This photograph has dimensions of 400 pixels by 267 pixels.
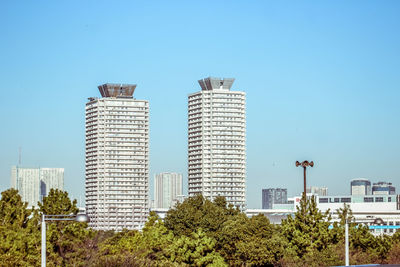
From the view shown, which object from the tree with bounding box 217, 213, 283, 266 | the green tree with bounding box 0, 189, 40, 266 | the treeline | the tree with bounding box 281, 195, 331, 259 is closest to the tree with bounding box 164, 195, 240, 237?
the treeline

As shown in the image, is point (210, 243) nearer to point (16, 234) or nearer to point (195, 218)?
point (195, 218)

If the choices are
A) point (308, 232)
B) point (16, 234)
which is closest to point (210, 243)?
point (308, 232)

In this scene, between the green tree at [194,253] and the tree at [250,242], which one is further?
the tree at [250,242]

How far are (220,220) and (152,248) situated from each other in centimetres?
1208

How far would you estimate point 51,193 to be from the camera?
234 feet

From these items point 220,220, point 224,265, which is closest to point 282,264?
point 224,265

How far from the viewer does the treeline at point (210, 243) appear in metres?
62.7

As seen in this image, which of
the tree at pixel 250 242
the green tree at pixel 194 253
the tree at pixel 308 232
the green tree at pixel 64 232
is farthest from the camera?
the tree at pixel 250 242

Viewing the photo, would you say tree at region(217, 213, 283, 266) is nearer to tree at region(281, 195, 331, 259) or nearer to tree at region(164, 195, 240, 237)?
tree at region(281, 195, 331, 259)

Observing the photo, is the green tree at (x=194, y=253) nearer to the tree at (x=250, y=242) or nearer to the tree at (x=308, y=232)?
the tree at (x=250, y=242)

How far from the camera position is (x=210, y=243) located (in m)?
69.6

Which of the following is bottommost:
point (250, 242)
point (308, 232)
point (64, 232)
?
point (250, 242)

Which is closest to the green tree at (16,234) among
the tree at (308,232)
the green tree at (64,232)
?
the green tree at (64,232)

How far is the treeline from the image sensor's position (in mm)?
62688
